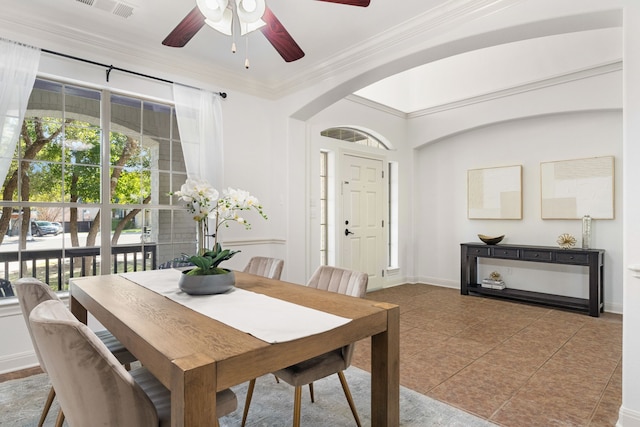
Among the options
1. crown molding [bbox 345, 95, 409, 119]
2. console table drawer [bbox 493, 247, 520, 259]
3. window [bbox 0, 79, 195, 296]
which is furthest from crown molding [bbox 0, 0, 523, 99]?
console table drawer [bbox 493, 247, 520, 259]

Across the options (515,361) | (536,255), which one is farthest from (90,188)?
(536,255)

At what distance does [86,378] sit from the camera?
1.01 meters

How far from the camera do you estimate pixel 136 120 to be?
134 inches

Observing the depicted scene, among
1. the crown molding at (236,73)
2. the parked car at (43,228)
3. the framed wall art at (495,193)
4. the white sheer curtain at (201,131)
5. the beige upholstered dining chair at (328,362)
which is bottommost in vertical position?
the beige upholstered dining chair at (328,362)

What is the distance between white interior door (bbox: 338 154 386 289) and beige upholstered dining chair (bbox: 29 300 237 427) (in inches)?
162

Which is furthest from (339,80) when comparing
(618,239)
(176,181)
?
(618,239)

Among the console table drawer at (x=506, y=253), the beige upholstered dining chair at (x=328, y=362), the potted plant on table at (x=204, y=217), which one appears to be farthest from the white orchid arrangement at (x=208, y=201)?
the console table drawer at (x=506, y=253)

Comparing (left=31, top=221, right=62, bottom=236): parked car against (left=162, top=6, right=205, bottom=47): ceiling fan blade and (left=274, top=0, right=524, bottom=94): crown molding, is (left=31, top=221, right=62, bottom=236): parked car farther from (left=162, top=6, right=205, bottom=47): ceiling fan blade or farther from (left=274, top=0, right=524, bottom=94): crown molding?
Answer: (left=274, top=0, right=524, bottom=94): crown molding

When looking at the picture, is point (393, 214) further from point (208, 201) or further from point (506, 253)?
point (208, 201)

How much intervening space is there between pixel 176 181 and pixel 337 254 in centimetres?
240

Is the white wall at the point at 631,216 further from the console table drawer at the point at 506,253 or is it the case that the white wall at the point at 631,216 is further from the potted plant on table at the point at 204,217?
the console table drawer at the point at 506,253

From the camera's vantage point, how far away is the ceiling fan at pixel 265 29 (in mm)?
1837

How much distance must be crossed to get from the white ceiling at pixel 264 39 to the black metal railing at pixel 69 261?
168cm

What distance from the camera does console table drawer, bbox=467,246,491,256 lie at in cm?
488
